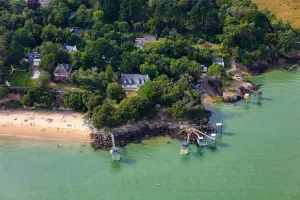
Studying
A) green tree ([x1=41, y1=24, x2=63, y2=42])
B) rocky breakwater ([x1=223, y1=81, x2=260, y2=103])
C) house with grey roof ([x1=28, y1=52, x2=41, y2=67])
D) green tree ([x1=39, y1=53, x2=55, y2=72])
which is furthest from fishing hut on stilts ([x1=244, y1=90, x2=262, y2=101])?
house with grey roof ([x1=28, y1=52, x2=41, y2=67])

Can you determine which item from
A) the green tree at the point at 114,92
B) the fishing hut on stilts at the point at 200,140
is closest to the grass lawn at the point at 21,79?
the green tree at the point at 114,92

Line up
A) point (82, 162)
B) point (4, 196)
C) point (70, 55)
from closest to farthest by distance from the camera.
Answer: point (4, 196) → point (82, 162) → point (70, 55)

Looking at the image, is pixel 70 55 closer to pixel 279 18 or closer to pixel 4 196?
pixel 4 196

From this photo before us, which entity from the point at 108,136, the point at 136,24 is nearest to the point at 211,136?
the point at 108,136

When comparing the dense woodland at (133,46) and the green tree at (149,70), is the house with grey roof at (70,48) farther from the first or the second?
the green tree at (149,70)

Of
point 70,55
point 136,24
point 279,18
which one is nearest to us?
point 70,55

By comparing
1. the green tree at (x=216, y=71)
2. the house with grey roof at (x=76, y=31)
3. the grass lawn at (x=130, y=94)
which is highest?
the house with grey roof at (x=76, y=31)

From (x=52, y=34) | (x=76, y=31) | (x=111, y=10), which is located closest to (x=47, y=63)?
(x=52, y=34)
